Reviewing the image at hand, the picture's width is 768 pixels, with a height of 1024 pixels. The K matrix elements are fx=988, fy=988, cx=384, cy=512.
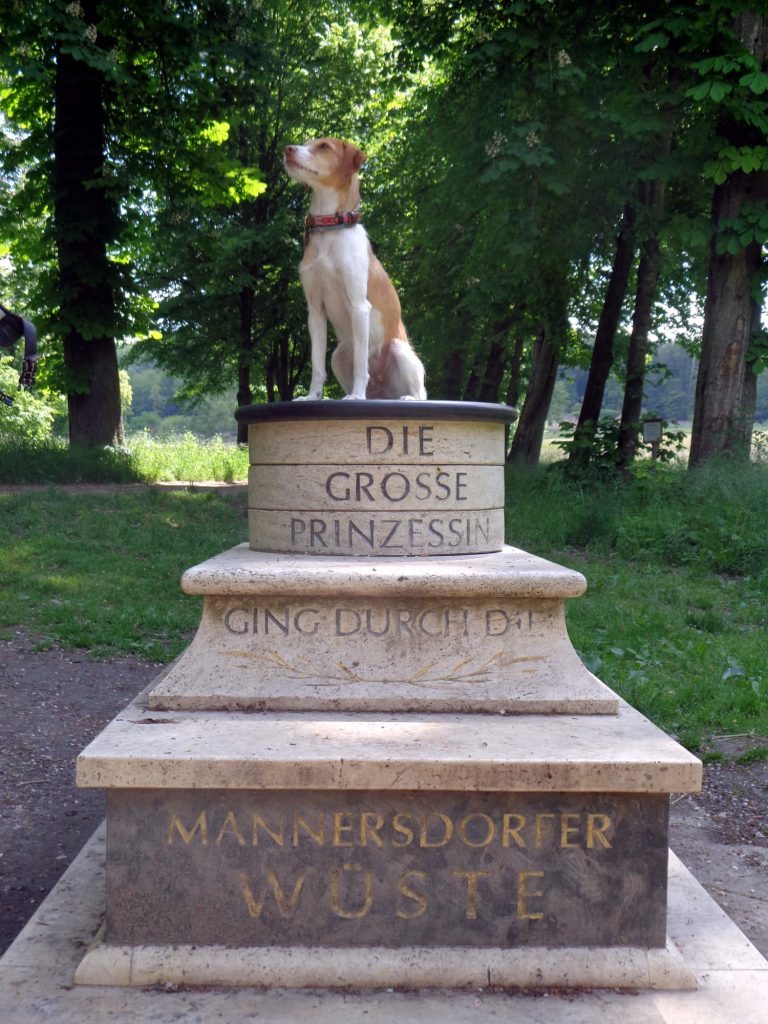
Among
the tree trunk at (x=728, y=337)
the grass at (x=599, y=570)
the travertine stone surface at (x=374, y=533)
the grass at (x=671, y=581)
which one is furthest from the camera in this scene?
the tree trunk at (x=728, y=337)

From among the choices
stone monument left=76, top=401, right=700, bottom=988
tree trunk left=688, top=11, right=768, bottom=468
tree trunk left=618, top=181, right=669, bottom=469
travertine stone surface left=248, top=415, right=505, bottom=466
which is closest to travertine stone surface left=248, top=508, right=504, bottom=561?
travertine stone surface left=248, top=415, right=505, bottom=466

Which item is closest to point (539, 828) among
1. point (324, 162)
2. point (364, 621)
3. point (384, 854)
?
point (384, 854)

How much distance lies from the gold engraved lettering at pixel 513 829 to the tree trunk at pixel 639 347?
1069 cm

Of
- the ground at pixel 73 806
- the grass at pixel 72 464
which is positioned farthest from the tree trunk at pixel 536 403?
the ground at pixel 73 806

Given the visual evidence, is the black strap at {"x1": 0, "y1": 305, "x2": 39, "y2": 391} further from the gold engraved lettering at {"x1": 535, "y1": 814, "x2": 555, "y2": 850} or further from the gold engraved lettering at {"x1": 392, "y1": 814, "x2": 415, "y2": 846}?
the gold engraved lettering at {"x1": 535, "y1": 814, "x2": 555, "y2": 850}

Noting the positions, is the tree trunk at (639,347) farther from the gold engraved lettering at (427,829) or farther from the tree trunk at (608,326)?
the gold engraved lettering at (427,829)

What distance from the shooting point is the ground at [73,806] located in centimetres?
420

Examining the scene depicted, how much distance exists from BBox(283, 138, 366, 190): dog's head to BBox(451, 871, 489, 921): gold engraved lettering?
285cm

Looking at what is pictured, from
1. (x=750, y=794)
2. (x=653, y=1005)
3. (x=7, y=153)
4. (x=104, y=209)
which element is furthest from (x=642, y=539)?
(x=7, y=153)

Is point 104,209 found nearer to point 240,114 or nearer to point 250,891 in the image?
point 240,114

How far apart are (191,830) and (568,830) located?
4.06 ft

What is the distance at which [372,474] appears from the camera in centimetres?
416

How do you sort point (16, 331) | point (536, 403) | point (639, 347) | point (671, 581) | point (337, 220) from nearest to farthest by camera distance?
1. point (16, 331)
2. point (337, 220)
3. point (671, 581)
4. point (639, 347)
5. point (536, 403)

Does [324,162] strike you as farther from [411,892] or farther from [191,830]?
[411,892]
